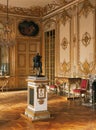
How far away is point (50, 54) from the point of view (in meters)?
10.3

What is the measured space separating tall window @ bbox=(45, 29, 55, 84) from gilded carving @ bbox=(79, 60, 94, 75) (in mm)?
2502

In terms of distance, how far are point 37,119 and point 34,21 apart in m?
7.17

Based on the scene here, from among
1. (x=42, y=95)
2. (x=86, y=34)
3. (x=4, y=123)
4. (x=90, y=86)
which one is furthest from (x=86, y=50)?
(x=4, y=123)

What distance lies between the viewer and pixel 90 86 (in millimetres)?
6590

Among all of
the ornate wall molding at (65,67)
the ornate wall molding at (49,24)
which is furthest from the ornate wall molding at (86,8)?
the ornate wall molding at (49,24)

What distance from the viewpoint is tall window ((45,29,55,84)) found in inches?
395

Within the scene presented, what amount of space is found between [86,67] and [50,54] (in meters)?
3.13

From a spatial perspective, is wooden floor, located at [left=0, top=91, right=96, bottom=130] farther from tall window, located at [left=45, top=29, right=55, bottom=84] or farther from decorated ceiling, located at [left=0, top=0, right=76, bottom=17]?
decorated ceiling, located at [left=0, top=0, right=76, bottom=17]

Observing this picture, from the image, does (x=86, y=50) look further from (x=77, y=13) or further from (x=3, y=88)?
(x=3, y=88)

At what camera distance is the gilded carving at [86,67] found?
23.8ft

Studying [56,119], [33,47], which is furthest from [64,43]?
[56,119]

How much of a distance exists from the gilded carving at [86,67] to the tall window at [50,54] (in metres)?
2.50

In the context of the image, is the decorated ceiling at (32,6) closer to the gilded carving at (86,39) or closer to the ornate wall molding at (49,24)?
the ornate wall molding at (49,24)

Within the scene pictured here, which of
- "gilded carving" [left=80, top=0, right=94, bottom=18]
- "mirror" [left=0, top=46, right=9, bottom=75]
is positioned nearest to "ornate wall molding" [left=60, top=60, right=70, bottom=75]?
"gilded carving" [left=80, top=0, right=94, bottom=18]
